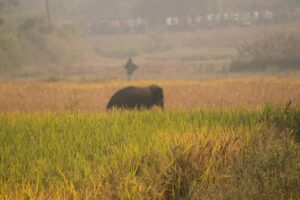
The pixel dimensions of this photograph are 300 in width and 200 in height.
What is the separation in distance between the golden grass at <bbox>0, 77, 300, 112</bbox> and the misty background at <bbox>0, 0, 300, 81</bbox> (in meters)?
5.75

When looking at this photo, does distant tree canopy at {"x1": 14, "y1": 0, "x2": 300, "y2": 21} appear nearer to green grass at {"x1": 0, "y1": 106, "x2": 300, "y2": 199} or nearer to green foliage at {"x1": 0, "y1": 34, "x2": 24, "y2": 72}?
green foliage at {"x1": 0, "y1": 34, "x2": 24, "y2": 72}

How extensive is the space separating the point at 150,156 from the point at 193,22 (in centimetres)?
4825

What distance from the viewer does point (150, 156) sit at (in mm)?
5316

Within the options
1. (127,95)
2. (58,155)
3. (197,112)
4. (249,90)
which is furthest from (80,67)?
(58,155)

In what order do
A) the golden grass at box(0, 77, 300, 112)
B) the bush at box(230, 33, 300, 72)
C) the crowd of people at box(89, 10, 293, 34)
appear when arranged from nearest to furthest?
the golden grass at box(0, 77, 300, 112) → the bush at box(230, 33, 300, 72) → the crowd of people at box(89, 10, 293, 34)

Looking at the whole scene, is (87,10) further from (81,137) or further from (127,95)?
(81,137)

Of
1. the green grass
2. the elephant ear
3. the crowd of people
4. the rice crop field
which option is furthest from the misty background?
the green grass

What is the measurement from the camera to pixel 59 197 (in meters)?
4.13

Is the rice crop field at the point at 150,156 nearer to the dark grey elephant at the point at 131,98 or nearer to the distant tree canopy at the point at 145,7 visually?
the dark grey elephant at the point at 131,98

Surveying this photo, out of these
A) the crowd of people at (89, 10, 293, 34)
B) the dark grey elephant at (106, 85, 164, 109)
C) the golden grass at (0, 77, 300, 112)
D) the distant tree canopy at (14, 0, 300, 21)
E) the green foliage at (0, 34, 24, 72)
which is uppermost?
the distant tree canopy at (14, 0, 300, 21)

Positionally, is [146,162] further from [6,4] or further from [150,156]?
[6,4]

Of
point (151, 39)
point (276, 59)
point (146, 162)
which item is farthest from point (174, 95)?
point (151, 39)

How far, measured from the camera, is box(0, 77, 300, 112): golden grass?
529 inches

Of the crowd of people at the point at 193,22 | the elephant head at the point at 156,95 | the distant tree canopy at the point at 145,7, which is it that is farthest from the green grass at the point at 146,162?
the crowd of people at the point at 193,22
